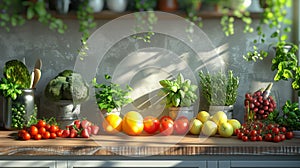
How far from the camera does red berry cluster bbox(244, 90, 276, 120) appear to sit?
275 centimetres

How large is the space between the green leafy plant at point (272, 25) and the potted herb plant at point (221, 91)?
0.20 m

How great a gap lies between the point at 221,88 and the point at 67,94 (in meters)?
0.83

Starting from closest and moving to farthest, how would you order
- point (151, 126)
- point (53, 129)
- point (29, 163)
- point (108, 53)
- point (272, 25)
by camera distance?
point (29, 163)
point (53, 129)
point (151, 126)
point (272, 25)
point (108, 53)

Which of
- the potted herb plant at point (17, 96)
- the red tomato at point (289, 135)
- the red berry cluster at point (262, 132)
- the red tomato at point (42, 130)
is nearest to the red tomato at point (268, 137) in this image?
the red berry cluster at point (262, 132)

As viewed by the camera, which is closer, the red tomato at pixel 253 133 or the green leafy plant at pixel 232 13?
the red tomato at pixel 253 133

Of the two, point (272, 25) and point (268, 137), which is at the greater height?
point (272, 25)

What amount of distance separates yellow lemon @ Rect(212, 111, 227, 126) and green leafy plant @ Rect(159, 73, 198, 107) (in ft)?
0.55

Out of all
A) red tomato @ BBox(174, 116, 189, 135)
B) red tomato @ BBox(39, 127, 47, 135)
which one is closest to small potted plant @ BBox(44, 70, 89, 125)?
red tomato @ BBox(39, 127, 47, 135)

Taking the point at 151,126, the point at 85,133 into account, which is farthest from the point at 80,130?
the point at 151,126

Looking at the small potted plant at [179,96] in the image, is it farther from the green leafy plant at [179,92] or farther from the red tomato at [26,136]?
the red tomato at [26,136]

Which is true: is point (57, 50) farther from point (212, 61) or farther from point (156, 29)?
point (212, 61)

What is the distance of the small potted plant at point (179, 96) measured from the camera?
2730mm

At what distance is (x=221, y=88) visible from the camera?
2793 mm

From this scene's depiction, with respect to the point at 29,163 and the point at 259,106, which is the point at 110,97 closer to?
the point at 29,163
